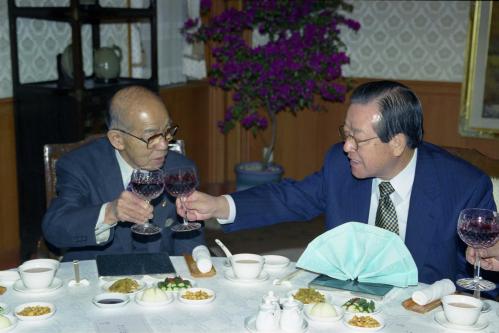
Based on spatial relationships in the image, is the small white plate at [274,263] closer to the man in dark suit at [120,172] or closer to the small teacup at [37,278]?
the man in dark suit at [120,172]

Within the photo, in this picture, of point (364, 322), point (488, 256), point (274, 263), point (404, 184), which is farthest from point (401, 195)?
point (364, 322)

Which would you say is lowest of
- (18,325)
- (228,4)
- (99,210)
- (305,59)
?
(18,325)

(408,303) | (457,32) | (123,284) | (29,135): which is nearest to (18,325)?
(123,284)

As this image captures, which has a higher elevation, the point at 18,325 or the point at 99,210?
the point at 99,210

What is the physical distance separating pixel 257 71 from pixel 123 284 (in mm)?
3967

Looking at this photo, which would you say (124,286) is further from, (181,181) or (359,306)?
(359,306)

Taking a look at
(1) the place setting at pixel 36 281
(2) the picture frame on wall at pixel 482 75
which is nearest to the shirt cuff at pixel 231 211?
(1) the place setting at pixel 36 281

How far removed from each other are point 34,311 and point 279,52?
426 centimetres

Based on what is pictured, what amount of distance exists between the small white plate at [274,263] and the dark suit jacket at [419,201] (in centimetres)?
42

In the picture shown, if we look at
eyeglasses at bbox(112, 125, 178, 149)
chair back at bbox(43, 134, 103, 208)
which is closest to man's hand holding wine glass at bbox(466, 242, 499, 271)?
eyeglasses at bbox(112, 125, 178, 149)

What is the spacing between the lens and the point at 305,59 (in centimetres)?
615

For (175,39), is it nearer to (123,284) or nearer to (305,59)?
(305,59)

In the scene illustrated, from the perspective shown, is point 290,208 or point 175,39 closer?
point 290,208

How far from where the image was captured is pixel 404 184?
113 inches
